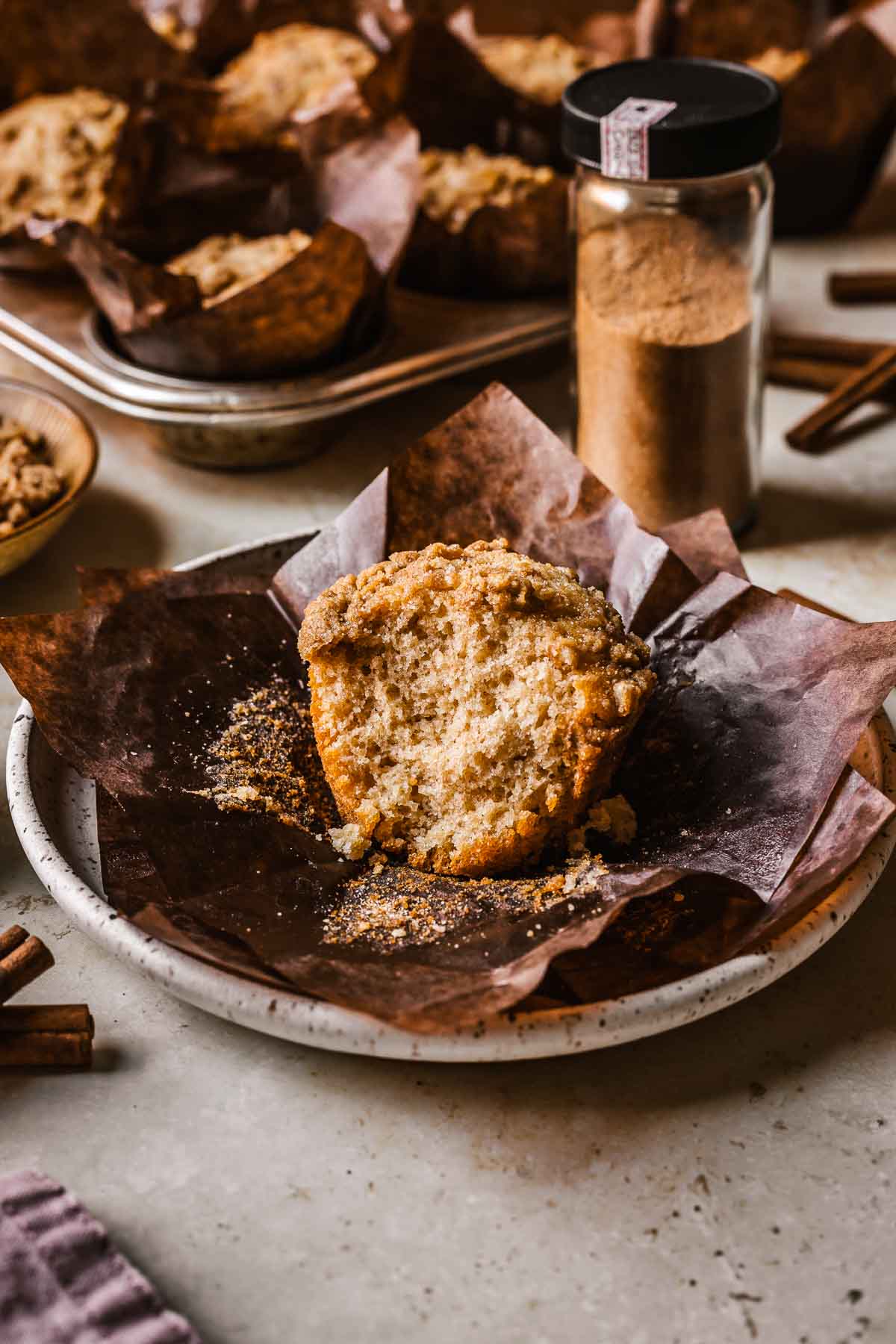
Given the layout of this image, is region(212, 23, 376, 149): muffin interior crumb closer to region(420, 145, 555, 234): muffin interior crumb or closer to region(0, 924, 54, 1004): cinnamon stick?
region(420, 145, 555, 234): muffin interior crumb

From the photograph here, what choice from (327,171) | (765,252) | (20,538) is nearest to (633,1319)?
(20,538)

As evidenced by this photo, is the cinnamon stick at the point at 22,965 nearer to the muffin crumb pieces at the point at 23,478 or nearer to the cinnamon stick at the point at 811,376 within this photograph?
the muffin crumb pieces at the point at 23,478

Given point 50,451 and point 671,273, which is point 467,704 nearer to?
point 671,273

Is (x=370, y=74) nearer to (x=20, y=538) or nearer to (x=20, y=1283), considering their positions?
(x=20, y=538)

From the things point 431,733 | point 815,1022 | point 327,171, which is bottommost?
point 815,1022

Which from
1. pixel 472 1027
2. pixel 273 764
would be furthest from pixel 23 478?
pixel 472 1027
